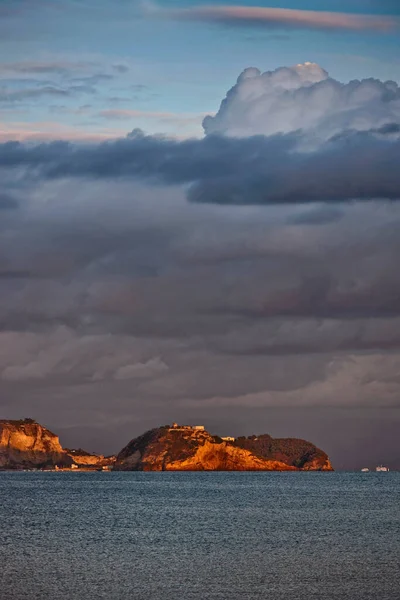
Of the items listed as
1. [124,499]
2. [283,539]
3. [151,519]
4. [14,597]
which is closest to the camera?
[14,597]

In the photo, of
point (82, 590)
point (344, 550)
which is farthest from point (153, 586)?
point (344, 550)

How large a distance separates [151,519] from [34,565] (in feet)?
154

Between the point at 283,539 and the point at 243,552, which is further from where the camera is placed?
the point at 283,539

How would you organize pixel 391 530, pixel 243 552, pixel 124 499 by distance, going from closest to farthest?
1. pixel 243 552
2. pixel 391 530
3. pixel 124 499

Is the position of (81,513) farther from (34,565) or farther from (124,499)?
(34,565)

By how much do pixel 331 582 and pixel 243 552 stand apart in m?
16.8

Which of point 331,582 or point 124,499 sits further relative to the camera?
point 124,499

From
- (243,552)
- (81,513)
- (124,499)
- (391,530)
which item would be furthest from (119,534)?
(124,499)

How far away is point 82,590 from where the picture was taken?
57.4 metres

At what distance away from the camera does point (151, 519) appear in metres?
114

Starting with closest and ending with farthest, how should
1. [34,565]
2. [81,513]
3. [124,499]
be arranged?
[34,565] → [81,513] → [124,499]

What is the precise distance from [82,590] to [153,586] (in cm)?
413

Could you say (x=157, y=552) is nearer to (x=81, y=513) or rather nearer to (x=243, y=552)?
(x=243, y=552)

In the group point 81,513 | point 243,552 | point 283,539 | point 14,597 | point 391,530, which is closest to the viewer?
point 14,597
